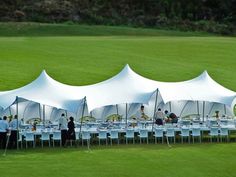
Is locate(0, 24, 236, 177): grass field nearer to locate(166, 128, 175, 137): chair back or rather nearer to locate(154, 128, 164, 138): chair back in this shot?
locate(166, 128, 175, 137): chair back

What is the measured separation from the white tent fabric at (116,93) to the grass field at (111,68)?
8.78ft

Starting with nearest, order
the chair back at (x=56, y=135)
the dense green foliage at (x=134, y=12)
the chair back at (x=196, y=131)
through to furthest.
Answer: the chair back at (x=56, y=135), the chair back at (x=196, y=131), the dense green foliage at (x=134, y=12)

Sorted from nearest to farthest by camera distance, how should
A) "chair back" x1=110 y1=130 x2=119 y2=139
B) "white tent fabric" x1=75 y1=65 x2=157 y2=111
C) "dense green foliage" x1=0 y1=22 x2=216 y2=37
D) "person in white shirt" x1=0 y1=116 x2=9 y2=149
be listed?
"person in white shirt" x1=0 y1=116 x2=9 y2=149 < "chair back" x1=110 y1=130 x2=119 y2=139 < "white tent fabric" x1=75 y1=65 x2=157 y2=111 < "dense green foliage" x1=0 y1=22 x2=216 y2=37

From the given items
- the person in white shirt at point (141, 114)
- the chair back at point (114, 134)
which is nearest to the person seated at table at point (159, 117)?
the person in white shirt at point (141, 114)

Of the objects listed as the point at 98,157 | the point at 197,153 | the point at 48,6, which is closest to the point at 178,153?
the point at 197,153

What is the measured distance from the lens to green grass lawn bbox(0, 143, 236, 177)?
25266mm

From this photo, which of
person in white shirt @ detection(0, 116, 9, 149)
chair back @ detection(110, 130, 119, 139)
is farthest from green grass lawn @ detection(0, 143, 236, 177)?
person in white shirt @ detection(0, 116, 9, 149)

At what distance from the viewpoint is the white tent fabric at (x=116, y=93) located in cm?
3322

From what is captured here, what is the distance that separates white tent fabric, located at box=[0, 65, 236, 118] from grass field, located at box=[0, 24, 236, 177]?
2675 mm

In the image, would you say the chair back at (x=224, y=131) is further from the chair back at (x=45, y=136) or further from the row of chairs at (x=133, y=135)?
the chair back at (x=45, y=136)

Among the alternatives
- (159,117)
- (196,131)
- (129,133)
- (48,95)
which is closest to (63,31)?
(159,117)

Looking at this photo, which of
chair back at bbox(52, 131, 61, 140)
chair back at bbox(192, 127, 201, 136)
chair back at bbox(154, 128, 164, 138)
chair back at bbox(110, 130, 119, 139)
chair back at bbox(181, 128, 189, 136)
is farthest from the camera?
chair back at bbox(192, 127, 201, 136)

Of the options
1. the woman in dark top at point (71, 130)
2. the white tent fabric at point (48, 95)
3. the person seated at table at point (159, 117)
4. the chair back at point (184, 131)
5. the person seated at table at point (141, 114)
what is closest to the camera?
the woman in dark top at point (71, 130)

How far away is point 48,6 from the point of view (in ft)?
324
